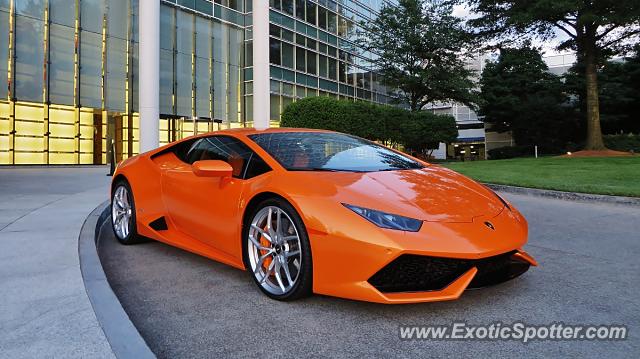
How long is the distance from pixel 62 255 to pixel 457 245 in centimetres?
320

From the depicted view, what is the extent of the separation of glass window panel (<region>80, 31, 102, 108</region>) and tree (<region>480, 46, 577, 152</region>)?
26040mm

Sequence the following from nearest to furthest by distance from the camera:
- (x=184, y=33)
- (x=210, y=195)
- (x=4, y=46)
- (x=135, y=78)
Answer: (x=210, y=195) → (x=4, y=46) → (x=135, y=78) → (x=184, y=33)

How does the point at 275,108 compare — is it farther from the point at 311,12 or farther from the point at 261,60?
the point at 311,12

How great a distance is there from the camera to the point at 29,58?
2022 centimetres

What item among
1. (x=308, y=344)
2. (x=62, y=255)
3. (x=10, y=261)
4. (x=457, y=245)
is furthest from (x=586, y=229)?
(x=10, y=261)

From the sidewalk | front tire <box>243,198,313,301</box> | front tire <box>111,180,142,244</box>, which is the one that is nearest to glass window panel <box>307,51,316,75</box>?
the sidewalk

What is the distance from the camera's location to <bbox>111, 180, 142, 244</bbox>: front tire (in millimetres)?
4797

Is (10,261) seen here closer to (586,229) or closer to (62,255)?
(62,255)

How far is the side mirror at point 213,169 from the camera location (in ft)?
11.3

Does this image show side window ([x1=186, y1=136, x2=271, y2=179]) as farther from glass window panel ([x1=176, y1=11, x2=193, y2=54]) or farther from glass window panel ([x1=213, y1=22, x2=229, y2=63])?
glass window panel ([x1=213, y1=22, x2=229, y2=63])

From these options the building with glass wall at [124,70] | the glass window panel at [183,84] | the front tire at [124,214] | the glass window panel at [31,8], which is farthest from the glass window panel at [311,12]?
the front tire at [124,214]

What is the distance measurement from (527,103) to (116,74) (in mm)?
30135

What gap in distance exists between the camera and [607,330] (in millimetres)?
2477

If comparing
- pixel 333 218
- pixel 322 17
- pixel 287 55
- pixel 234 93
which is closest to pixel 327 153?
pixel 333 218
